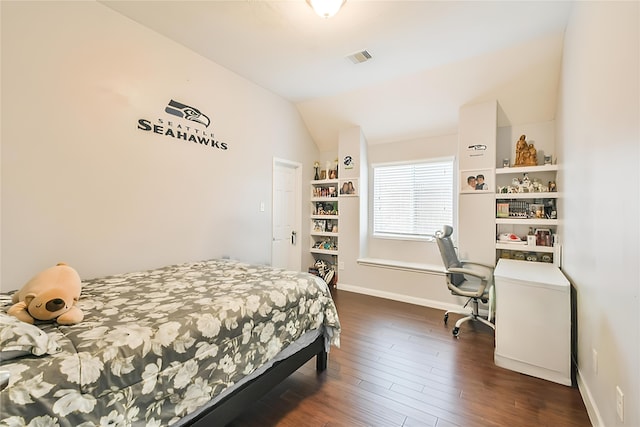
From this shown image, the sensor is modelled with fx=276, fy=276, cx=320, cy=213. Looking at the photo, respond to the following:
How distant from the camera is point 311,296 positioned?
207 cm

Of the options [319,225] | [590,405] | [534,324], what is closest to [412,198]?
[319,225]

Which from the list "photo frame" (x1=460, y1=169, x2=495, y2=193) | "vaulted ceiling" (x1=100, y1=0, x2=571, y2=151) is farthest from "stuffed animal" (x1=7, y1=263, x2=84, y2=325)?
"photo frame" (x1=460, y1=169, x2=495, y2=193)

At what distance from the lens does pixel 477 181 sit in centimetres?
345

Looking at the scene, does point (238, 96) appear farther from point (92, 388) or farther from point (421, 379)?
point (421, 379)

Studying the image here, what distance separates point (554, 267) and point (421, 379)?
1.79 m

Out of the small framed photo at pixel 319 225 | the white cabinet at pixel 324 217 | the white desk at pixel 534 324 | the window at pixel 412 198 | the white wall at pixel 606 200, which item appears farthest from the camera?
the small framed photo at pixel 319 225

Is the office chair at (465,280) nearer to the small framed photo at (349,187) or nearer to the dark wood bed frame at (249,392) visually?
the small framed photo at (349,187)

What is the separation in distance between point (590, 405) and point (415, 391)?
1.05 meters

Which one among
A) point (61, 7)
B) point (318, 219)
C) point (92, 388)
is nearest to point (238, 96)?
point (61, 7)


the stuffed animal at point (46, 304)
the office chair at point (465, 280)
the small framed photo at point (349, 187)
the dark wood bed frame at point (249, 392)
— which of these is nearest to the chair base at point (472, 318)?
the office chair at point (465, 280)

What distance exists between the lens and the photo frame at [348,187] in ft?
14.5

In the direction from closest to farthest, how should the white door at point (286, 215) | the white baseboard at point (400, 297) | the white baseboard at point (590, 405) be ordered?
the white baseboard at point (590, 405) < the white baseboard at point (400, 297) < the white door at point (286, 215)

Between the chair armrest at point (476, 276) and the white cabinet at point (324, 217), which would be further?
the white cabinet at point (324, 217)

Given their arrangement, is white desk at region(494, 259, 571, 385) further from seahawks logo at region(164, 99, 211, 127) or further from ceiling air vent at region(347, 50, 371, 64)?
seahawks logo at region(164, 99, 211, 127)
